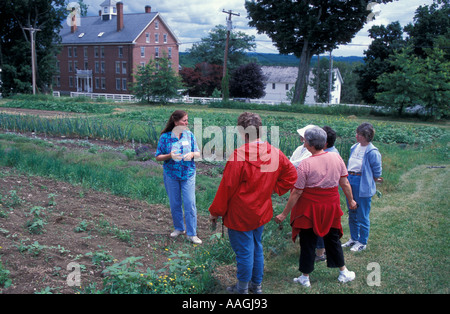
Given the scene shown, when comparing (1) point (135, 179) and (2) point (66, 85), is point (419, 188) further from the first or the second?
(2) point (66, 85)

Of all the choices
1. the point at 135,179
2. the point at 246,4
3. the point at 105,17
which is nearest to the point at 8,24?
the point at 105,17

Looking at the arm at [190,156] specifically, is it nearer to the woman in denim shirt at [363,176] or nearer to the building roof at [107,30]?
the woman in denim shirt at [363,176]

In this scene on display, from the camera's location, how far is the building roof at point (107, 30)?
175 ft

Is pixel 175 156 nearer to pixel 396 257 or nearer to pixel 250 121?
pixel 250 121

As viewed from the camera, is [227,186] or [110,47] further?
[110,47]

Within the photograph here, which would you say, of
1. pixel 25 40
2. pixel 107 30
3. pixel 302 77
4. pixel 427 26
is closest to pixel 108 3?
pixel 107 30

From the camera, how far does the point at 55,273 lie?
3.97 m

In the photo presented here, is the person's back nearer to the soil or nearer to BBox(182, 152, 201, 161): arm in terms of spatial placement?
the soil

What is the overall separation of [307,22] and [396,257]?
3262 centimetres

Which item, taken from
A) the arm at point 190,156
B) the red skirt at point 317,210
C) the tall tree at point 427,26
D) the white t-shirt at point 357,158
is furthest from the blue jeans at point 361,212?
the tall tree at point 427,26

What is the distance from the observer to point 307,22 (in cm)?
3456

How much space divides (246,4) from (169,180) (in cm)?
3577

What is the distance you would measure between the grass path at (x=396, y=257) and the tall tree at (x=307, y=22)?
29954 mm

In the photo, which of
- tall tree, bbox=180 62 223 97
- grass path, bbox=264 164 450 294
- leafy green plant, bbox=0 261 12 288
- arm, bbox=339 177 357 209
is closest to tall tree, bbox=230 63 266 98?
tall tree, bbox=180 62 223 97
